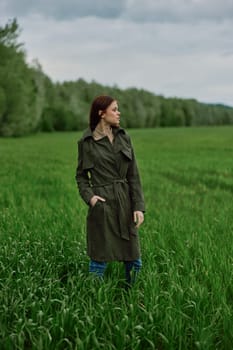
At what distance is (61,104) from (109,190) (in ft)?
259

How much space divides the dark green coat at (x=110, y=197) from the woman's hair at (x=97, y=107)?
0.09 m

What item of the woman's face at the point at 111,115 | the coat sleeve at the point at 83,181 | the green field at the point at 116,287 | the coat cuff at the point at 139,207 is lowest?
the green field at the point at 116,287

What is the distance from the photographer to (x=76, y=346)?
132 inches

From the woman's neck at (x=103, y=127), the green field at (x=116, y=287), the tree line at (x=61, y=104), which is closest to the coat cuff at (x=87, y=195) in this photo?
the woman's neck at (x=103, y=127)

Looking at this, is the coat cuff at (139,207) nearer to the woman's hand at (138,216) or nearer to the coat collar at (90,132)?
the woman's hand at (138,216)

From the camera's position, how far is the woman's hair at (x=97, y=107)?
14.2 feet

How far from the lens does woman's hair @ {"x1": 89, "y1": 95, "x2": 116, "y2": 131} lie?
4.32 metres

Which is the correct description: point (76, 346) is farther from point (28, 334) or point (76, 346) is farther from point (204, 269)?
point (204, 269)

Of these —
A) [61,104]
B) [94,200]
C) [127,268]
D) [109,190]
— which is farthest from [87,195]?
[61,104]

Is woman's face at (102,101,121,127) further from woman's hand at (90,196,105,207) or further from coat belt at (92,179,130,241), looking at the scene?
woman's hand at (90,196,105,207)

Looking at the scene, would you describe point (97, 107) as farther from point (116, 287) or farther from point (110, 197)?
point (116, 287)

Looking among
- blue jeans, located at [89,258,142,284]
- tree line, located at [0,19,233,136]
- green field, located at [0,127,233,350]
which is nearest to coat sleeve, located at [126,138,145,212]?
blue jeans, located at [89,258,142,284]

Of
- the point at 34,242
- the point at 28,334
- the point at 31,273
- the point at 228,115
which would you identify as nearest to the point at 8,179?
the point at 34,242

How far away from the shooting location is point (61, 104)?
81812 mm
